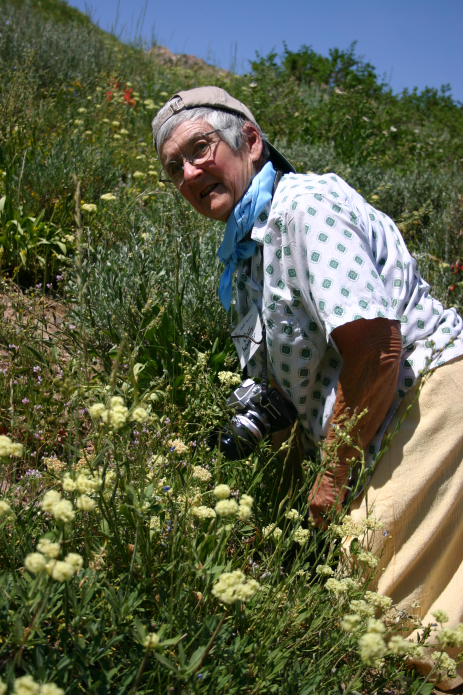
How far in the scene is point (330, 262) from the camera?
1617 millimetres

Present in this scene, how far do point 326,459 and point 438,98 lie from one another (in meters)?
11.2

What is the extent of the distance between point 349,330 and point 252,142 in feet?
3.03

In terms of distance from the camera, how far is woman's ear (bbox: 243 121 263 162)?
2061mm

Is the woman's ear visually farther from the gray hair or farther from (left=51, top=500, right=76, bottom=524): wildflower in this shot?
(left=51, top=500, right=76, bottom=524): wildflower

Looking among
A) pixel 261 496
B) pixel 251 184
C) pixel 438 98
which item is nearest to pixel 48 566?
pixel 261 496

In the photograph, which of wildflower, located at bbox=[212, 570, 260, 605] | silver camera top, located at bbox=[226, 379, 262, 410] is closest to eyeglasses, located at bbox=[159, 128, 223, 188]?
silver camera top, located at bbox=[226, 379, 262, 410]

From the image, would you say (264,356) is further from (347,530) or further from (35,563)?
(35,563)

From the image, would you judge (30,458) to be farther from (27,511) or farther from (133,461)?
(133,461)

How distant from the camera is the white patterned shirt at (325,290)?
1.61m

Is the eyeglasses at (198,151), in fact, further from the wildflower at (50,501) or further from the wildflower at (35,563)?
the wildflower at (35,563)

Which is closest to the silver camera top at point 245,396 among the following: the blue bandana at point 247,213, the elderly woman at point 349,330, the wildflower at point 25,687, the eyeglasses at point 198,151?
the elderly woman at point 349,330

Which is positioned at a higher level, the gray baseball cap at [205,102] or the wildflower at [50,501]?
the gray baseball cap at [205,102]

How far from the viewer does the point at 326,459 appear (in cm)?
149

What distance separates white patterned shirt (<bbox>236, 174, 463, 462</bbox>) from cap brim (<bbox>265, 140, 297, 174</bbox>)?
257 mm
